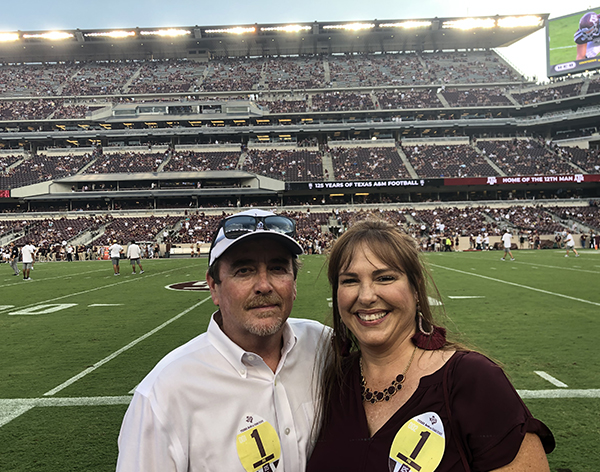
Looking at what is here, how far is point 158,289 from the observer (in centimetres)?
1486

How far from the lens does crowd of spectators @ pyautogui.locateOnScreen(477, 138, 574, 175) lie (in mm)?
49688

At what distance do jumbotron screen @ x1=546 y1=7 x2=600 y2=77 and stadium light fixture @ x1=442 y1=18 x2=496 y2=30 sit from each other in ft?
44.7

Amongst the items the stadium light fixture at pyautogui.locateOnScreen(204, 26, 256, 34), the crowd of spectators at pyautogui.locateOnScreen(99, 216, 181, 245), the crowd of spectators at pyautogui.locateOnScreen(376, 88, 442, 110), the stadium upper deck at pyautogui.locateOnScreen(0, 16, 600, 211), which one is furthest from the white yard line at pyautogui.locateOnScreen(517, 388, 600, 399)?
the stadium light fixture at pyautogui.locateOnScreen(204, 26, 256, 34)

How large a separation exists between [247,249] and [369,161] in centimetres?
5493

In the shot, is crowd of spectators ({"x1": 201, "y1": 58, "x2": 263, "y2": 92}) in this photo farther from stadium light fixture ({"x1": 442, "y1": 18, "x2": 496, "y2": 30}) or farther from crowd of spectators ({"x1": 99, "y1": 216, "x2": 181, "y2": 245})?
stadium light fixture ({"x1": 442, "y1": 18, "x2": 496, "y2": 30})

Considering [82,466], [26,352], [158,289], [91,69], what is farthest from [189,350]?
[91,69]

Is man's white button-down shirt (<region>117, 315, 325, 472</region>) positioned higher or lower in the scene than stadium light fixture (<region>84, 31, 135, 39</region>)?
lower

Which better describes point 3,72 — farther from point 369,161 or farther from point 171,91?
point 369,161

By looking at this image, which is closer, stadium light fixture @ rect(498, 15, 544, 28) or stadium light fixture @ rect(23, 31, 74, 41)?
stadium light fixture @ rect(498, 15, 544, 28)

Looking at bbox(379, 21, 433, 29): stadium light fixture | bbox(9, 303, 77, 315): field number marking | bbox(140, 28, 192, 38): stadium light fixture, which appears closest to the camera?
bbox(9, 303, 77, 315): field number marking

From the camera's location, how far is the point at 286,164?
182 ft

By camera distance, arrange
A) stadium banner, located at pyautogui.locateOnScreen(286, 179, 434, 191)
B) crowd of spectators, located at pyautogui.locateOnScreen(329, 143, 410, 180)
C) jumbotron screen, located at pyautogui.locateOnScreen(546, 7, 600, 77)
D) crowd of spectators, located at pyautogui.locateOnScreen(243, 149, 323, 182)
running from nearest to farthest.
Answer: stadium banner, located at pyautogui.locateOnScreen(286, 179, 434, 191) → crowd of spectators, located at pyautogui.locateOnScreen(329, 143, 410, 180) → crowd of spectators, located at pyautogui.locateOnScreen(243, 149, 323, 182) → jumbotron screen, located at pyautogui.locateOnScreen(546, 7, 600, 77)

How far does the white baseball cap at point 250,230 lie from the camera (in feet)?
6.92

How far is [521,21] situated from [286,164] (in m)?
47.8
